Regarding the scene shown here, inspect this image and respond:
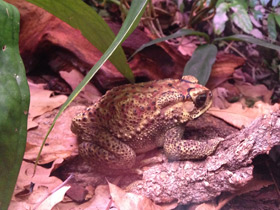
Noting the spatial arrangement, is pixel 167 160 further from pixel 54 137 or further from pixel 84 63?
pixel 84 63

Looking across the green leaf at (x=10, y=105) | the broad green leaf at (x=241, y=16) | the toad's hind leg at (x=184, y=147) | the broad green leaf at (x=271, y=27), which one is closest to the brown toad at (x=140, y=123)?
the toad's hind leg at (x=184, y=147)

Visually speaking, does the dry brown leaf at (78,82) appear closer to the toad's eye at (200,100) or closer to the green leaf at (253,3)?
the toad's eye at (200,100)

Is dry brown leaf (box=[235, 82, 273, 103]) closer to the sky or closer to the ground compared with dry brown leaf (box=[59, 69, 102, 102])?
closer to the sky

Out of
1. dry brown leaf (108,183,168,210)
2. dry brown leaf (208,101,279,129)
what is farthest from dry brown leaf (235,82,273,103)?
dry brown leaf (108,183,168,210)

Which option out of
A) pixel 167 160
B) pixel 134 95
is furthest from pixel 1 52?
pixel 167 160

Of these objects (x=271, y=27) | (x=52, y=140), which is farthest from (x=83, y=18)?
(x=271, y=27)

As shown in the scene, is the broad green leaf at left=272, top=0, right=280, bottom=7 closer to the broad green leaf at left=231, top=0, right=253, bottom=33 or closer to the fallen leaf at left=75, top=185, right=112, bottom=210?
the broad green leaf at left=231, top=0, right=253, bottom=33
